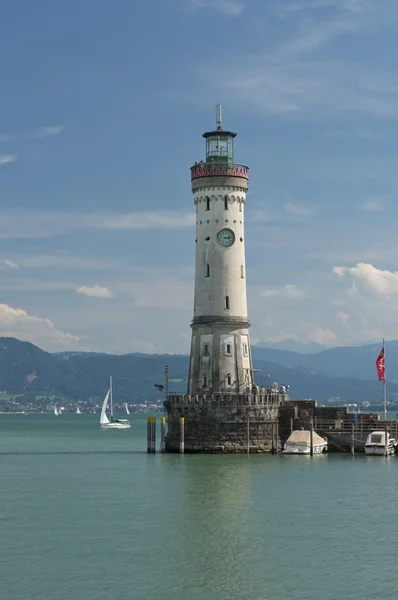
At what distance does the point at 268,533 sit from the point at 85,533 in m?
10.4

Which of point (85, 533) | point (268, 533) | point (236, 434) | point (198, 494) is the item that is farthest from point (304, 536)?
point (236, 434)

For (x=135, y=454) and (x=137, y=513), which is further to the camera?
(x=135, y=454)

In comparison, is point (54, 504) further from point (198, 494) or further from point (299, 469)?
point (299, 469)

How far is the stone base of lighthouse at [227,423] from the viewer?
96562 mm

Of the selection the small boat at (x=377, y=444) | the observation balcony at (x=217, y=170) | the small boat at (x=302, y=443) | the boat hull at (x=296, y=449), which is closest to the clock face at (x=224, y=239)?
the observation balcony at (x=217, y=170)

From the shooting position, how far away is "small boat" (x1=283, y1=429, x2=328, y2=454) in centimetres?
9638

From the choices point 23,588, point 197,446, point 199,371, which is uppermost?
point 199,371

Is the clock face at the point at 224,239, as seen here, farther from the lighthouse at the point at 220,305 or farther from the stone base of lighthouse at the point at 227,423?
the stone base of lighthouse at the point at 227,423

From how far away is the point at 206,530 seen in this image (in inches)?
2382

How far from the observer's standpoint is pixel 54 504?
7262cm

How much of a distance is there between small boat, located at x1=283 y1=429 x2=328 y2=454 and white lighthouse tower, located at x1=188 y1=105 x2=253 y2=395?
658 cm

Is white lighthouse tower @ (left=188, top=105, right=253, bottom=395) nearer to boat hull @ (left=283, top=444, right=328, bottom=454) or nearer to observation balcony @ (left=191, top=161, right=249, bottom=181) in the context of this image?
observation balcony @ (left=191, top=161, right=249, bottom=181)

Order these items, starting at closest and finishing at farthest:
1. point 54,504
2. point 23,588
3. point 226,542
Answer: point 23,588 → point 226,542 → point 54,504

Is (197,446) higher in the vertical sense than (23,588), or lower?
higher
